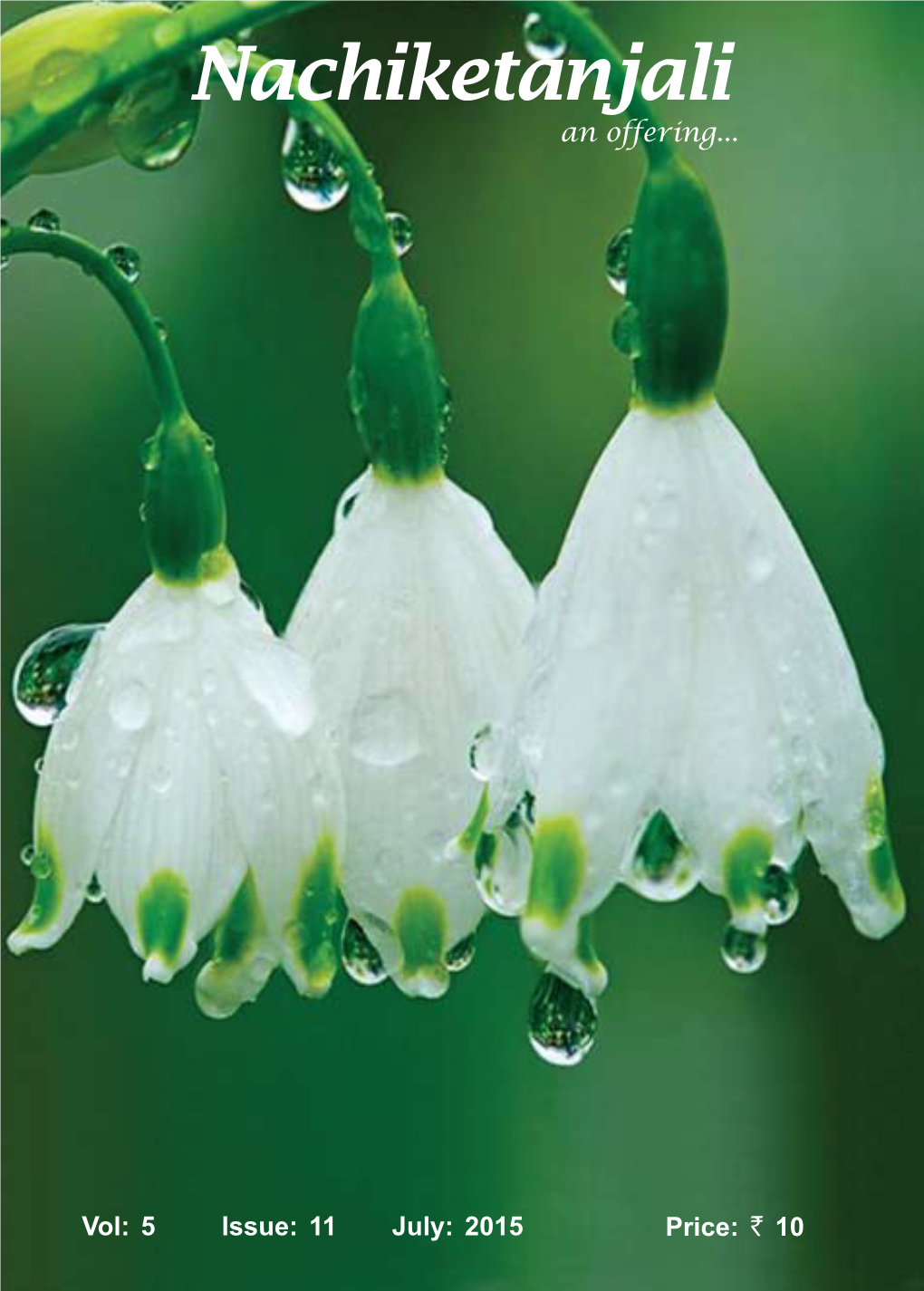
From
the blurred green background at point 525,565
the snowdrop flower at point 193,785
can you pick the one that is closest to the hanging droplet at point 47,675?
the snowdrop flower at point 193,785

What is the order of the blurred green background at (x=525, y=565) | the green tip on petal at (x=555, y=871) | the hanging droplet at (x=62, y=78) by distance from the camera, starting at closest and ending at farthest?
1. the green tip on petal at (x=555, y=871)
2. the hanging droplet at (x=62, y=78)
3. the blurred green background at (x=525, y=565)

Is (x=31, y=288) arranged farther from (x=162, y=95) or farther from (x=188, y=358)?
(x=162, y=95)

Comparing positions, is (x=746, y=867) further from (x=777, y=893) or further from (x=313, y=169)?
(x=313, y=169)

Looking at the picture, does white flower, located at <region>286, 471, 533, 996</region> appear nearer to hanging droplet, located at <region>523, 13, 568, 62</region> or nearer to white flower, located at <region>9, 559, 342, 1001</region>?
white flower, located at <region>9, 559, 342, 1001</region>

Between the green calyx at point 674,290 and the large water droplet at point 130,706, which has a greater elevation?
the green calyx at point 674,290

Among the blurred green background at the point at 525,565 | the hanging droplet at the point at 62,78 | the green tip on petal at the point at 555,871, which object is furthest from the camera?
the blurred green background at the point at 525,565

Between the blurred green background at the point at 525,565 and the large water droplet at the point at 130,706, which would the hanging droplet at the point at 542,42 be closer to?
the large water droplet at the point at 130,706
